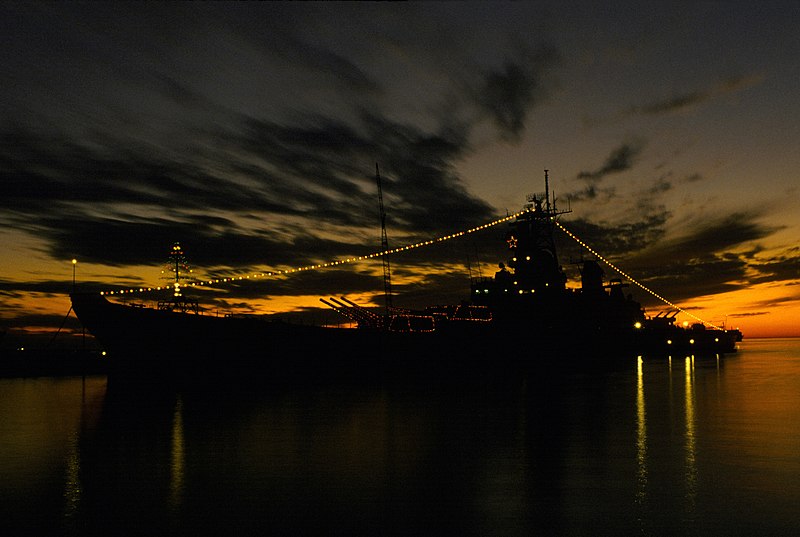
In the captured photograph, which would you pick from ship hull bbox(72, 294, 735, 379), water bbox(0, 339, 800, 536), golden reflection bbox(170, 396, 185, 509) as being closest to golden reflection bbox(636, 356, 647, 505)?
water bbox(0, 339, 800, 536)

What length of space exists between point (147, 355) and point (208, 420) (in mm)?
25014

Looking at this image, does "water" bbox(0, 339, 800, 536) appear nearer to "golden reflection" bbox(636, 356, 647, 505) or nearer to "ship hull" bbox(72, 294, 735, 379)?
"golden reflection" bbox(636, 356, 647, 505)

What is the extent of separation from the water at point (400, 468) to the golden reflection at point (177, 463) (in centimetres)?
11

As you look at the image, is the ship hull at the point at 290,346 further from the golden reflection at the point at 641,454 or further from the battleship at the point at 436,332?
the golden reflection at the point at 641,454

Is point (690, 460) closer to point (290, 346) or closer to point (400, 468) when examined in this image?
point (400, 468)

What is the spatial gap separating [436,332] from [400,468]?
47.6m

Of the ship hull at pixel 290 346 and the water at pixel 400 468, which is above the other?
the ship hull at pixel 290 346

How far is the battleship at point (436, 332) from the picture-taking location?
51.4 metres

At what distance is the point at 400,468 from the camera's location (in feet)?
61.8

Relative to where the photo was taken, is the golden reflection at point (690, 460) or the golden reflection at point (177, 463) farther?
the golden reflection at point (177, 463)

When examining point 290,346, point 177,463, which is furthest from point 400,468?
point 290,346

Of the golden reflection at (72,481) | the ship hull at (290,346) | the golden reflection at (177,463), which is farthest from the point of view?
the ship hull at (290,346)

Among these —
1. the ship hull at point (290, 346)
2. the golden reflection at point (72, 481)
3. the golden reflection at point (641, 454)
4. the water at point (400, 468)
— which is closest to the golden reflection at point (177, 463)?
the water at point (400, 468)

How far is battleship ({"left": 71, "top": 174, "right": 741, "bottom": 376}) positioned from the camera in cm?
5138
